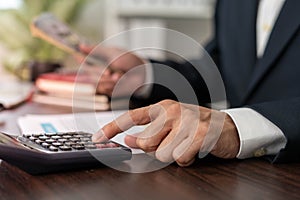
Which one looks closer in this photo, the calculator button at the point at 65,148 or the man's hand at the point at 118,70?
the calculator button at the point at 65,148

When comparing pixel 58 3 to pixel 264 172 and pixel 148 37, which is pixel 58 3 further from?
pixel 264 172

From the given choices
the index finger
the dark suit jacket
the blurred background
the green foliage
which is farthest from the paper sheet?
the green foliage

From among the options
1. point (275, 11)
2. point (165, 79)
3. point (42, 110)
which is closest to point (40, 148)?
point (42, 110)

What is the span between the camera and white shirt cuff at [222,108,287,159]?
2.19 feet

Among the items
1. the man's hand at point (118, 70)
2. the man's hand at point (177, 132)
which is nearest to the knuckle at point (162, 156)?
the man's hand at point (177, 132)

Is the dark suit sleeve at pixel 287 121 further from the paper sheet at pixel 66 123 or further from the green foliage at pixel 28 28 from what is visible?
the green foliage at pixel 28 28

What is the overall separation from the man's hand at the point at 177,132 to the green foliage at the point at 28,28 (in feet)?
6.34

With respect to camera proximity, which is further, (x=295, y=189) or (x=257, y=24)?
(x=257, y=24)

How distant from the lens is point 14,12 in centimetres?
252

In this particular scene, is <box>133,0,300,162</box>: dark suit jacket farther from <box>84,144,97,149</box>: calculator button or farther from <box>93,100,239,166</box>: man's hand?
<box>84,144,97,149</box>: calculator button

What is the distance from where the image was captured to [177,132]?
0.62 meters

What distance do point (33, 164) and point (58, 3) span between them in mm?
2112

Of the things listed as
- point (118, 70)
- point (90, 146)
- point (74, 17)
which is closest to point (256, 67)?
point (118, 70)

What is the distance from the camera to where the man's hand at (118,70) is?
1.23m
